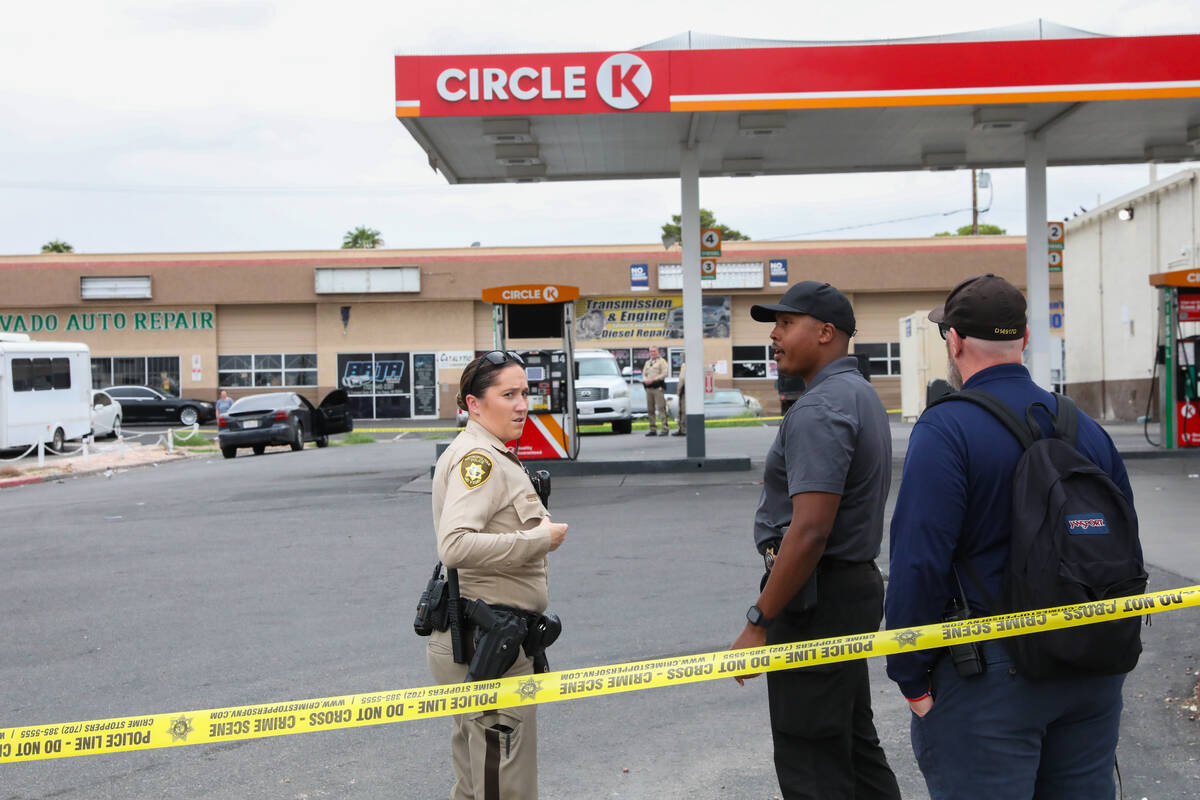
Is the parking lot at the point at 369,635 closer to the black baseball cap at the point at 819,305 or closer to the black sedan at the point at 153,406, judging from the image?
the black baseball cap at the point at 819,305

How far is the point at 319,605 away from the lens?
27.3ft

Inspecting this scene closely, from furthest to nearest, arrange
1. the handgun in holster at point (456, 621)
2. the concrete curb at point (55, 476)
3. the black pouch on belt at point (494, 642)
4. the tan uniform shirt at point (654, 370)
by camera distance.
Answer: the tan uniform shirt at point (654, 370)
the concrete curb at point (55, 476)
the handgun in holster at point (456, 621)
the black pouch on belt at point (494, 642)

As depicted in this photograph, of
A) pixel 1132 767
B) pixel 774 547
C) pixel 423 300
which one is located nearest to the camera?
pixel 774 547

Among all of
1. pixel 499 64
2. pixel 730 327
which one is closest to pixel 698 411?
pixel 499 64

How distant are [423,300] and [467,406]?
1531 inches

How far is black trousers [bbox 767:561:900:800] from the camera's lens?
3.34 m

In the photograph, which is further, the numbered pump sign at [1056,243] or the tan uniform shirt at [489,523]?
the numbered pump sign at [1056,243]

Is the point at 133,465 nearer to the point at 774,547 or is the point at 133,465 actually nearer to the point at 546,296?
the point at 546,296

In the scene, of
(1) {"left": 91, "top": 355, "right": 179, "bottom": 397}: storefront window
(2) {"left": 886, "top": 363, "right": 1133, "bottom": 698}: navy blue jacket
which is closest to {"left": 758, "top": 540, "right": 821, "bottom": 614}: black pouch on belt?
(2) {"left": 886, "top": 363, "right": 1133, "bottom": 698}: navy blue jacket

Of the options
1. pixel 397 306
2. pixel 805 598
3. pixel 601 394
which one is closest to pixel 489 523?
pixel 805 598

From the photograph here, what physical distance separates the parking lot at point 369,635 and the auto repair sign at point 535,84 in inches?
204

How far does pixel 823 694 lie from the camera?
333 cm

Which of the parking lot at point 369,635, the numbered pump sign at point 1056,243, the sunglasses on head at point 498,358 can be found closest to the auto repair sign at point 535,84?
the parking lot at point 369,635

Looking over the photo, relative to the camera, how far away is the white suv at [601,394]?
2764cm
